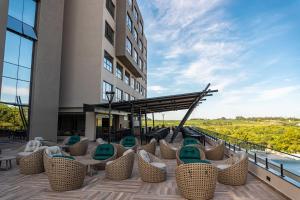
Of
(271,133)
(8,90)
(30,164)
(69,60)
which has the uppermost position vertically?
(69,60)

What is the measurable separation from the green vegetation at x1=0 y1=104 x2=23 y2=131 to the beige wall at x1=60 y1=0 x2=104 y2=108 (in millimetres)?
5476

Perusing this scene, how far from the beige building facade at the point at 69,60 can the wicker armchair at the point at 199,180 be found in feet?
40.9

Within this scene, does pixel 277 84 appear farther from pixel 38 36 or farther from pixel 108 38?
pixel 38 36

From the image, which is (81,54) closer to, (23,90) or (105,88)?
(105,88)

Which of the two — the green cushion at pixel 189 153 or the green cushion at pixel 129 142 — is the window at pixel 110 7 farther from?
the green cushion at pixel 189 153

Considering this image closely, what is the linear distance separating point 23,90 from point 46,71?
233cm

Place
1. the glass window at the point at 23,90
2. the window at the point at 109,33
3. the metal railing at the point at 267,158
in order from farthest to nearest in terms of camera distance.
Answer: the window at the point at 109,33 → the glass window at the point at 23,90 → the metal railing at the point at 267,158

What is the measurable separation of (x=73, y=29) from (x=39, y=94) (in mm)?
7778

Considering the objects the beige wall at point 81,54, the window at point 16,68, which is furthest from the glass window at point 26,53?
the beige wall at point 81,54

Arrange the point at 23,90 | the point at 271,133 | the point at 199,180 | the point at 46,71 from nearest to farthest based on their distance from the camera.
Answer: the point at 199,180
the point at 23,90
the point at 46,71
the point at 271,133

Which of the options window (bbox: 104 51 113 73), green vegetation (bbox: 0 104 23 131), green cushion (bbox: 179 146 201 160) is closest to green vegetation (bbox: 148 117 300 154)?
window (bbox: 104 51 113 73)

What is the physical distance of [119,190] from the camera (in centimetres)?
500

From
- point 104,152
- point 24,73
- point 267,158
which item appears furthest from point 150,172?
point 24,73

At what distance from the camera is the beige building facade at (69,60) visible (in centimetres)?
1434
